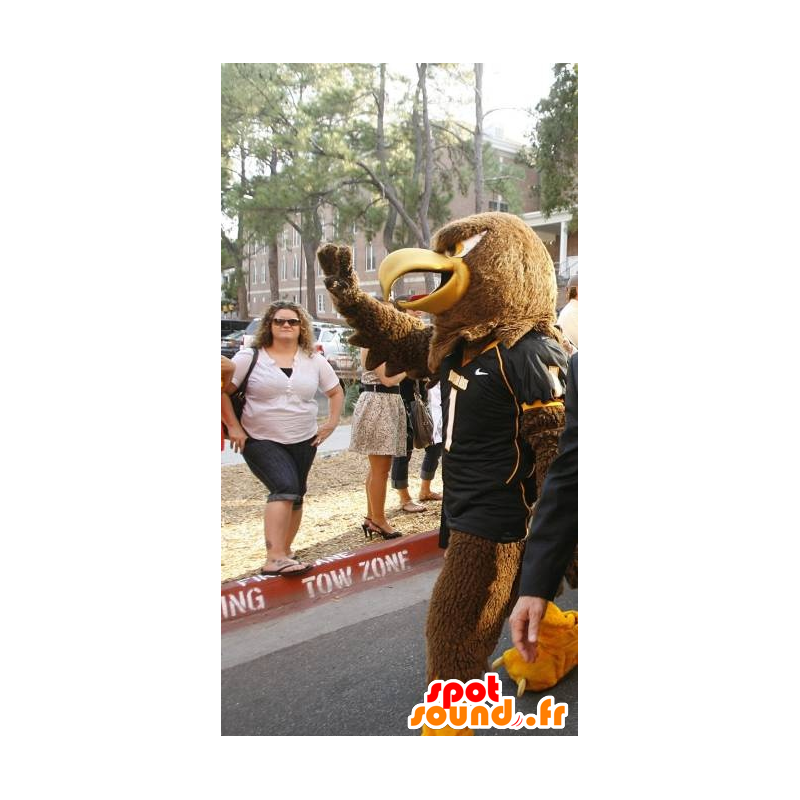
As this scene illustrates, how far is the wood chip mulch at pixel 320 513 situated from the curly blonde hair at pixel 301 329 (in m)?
0.39

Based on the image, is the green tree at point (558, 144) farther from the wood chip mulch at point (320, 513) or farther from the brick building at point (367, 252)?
the wood chip mulch at point (320, 513)

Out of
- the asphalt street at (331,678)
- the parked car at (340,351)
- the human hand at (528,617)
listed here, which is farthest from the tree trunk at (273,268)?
the human hand at (528,617)

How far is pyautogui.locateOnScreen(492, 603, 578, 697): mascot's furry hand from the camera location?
2.15 meters

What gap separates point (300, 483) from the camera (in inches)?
→ 89.0

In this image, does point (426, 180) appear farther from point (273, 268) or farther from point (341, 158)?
point (273, 268)

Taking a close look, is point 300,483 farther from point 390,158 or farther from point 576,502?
point 390,158

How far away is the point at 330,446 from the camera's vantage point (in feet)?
7.69

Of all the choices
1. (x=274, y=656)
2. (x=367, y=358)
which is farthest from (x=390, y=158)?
(x=274, y=656)

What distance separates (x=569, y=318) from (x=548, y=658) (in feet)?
3.59

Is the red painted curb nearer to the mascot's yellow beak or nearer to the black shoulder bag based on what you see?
the black shoulder bag

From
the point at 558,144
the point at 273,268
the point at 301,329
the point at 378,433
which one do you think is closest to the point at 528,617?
the point at 378,433

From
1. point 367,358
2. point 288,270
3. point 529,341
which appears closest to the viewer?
point 529,341

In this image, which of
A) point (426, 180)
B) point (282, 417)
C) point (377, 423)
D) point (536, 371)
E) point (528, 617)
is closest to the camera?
point (528, 617)
